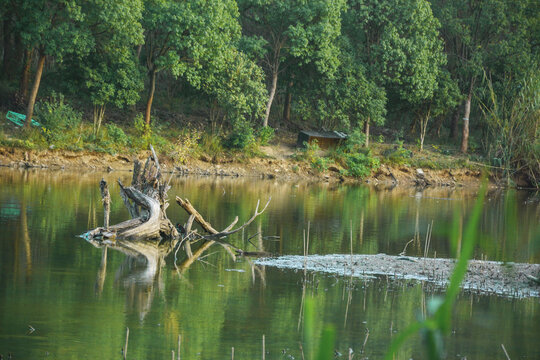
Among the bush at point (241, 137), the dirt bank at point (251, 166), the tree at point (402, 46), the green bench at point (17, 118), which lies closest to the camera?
the dirt bank at point (251, 166)

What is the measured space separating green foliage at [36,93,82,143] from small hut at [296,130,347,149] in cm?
1600

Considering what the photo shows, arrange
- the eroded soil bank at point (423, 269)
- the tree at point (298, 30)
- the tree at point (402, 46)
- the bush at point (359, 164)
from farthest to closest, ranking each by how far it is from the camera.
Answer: the tree at point (402, 46) → the bush at point (359, 164) → the tree at point (298, 30) → the eroded soil bank at point (423, 269)

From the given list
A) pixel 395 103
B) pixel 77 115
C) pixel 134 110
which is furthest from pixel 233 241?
pixel 395 103

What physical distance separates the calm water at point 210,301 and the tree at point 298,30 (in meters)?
27.7

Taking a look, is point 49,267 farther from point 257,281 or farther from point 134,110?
point 134,110

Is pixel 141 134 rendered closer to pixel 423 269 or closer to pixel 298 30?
pixel 298 30

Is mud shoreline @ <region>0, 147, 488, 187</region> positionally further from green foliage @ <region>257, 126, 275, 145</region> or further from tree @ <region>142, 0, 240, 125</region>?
tree @ <region>142, 0, 240, 125</region>

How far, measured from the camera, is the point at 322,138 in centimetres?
5334

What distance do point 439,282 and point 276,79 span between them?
39.6 meters

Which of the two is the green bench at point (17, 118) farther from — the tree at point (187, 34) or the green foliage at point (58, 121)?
the tree at point (187, 34)

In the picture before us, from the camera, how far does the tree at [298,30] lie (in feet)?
168

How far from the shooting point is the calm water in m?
11.0

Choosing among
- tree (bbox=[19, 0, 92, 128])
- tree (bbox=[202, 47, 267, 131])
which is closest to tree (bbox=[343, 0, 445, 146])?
tree (bbox=[202, 47, 267, 131])

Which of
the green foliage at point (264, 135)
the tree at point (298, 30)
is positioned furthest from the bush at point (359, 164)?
the tree at point (298, 30)
